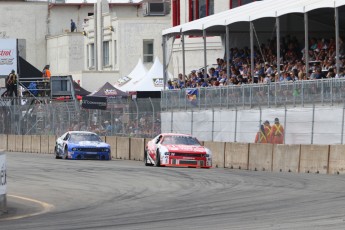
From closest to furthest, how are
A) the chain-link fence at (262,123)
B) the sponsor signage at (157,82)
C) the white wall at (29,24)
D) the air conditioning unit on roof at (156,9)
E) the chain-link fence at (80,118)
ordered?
the chain-link fence at (262,123), the chain-link fence at (80,118), the sponsor signage at (157,82), the air conditioning unit on roof at (156,9), the white wall at (29,24)

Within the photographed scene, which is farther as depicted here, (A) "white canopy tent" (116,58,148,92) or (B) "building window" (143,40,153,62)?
(B) "building window" (143,40,153,62)

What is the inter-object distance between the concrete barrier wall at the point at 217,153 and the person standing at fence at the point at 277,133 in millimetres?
1780

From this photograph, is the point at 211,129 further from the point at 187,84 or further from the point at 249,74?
the point at 187,84

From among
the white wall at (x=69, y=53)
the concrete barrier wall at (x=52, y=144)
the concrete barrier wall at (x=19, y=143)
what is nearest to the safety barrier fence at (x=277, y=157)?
the concrete barrier wall at (x=52, y=144)

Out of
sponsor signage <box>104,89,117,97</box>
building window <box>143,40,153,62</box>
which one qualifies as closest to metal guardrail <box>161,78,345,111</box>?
sponsor signage <box>104,89,117,97</box>

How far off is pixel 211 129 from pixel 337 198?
20.8 m

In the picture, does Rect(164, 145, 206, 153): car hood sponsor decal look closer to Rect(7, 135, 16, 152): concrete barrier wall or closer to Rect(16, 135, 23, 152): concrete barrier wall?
Rect(16, 135, 23, 152): concrete barrier wall

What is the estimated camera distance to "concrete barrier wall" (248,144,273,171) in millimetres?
33812

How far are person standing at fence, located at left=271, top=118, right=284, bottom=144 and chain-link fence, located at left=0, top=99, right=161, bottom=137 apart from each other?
10314 millimetres

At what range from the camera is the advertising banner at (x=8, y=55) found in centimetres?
5919

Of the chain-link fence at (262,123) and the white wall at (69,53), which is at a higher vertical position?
the white wall at (69,53)

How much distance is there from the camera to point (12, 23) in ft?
282

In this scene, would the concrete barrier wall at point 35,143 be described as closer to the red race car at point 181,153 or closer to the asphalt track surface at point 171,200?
the red race car at point 181,153

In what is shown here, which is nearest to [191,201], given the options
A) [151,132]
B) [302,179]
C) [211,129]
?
[302,179]
